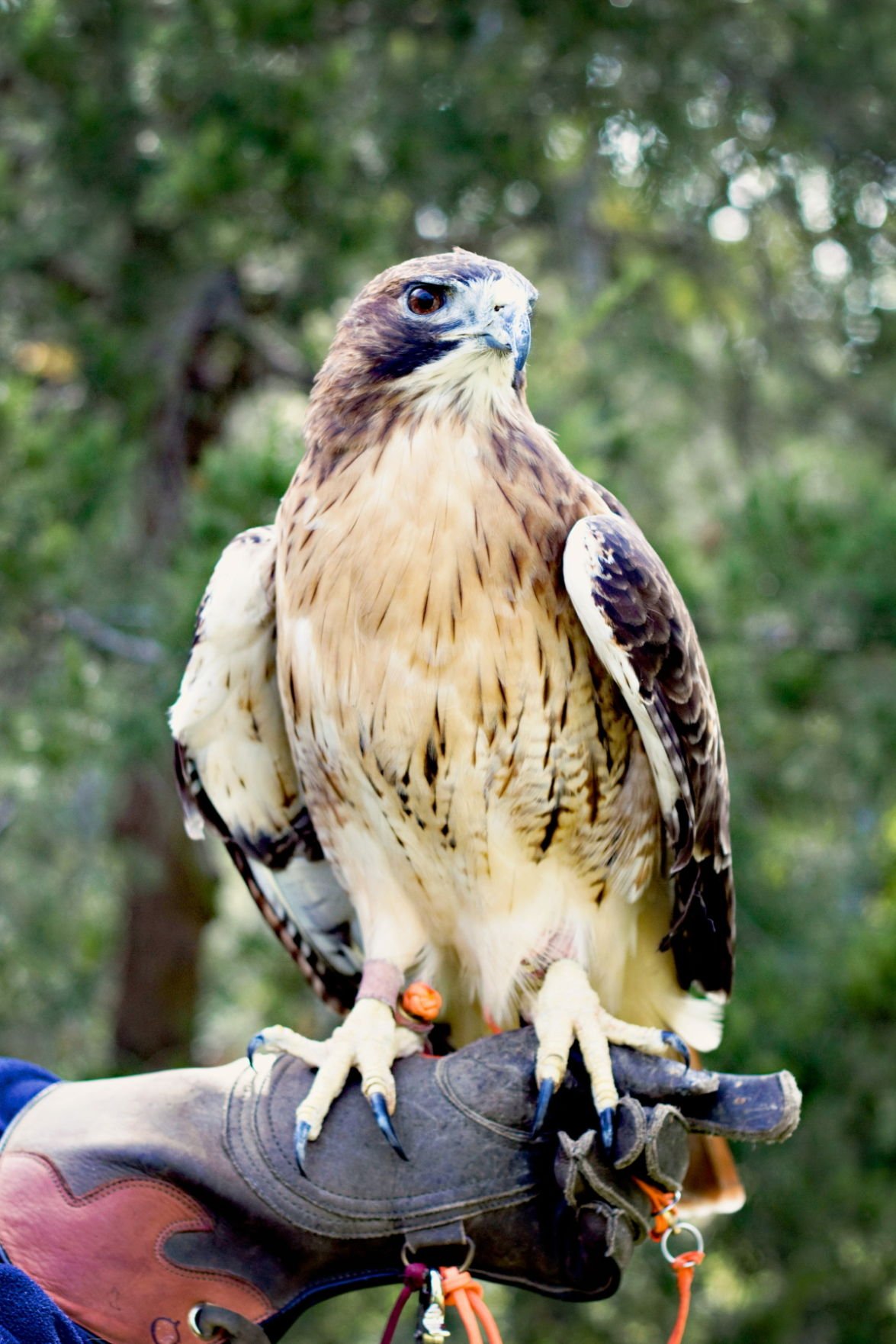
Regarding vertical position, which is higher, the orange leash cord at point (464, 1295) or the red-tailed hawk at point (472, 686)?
the red-tailed hawk at point (472, 686)

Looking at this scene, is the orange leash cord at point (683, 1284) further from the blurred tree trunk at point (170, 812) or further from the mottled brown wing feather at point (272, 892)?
the blurred tree trunk at point (170, 812)

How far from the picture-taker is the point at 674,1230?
2.80 meters

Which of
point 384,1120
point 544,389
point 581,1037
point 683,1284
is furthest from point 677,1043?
point 544,389

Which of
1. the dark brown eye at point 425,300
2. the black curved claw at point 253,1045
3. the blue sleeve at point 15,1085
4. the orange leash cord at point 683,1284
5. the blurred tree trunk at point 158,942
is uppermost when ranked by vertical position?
the dark brown eye at point 425,300

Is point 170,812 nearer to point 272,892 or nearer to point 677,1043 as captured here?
point 272,892

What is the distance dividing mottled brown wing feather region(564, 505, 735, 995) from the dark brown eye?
1.72 ft

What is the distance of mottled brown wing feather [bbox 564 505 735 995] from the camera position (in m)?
2.67

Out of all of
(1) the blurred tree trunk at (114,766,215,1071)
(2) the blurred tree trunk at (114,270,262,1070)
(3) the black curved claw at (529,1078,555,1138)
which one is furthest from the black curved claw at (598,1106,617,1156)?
(1) the blurred tree trunk at (114,766,215,1071)

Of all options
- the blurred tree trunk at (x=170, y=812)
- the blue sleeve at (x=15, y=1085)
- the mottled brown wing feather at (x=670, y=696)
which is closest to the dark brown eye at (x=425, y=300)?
the mottled brown wing feather at (x=670, y=696)

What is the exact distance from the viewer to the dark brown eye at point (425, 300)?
270 centimetres

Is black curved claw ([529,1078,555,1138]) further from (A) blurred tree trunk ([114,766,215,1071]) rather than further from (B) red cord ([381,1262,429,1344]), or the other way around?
(A) blurred tree trunk ([114,766,215,1071])

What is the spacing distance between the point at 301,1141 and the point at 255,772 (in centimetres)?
93

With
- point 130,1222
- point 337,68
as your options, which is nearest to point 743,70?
point 337,68

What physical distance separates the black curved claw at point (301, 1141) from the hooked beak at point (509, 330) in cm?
157
